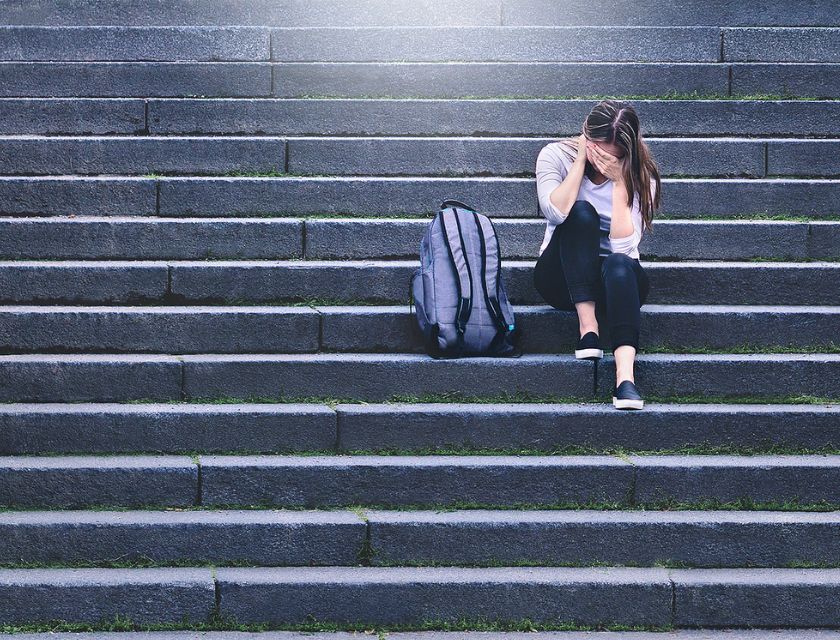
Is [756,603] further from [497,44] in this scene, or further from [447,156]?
[497,44]

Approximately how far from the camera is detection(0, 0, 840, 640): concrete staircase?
418 cm

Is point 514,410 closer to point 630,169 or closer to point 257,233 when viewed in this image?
point 630,169

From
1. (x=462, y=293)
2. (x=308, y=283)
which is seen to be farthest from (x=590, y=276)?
(x=308, y=283)

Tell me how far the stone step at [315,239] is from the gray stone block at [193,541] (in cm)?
179

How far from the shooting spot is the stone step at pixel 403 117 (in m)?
6.52

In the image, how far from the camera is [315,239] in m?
5.77

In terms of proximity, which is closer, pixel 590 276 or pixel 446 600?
pixel 446 600

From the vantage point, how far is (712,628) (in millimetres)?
4137

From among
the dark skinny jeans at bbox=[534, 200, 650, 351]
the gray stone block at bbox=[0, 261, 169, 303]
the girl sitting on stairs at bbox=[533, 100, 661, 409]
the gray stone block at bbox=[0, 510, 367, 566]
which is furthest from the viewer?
the gray stone block at bbox=[0, 261, 169, 303]

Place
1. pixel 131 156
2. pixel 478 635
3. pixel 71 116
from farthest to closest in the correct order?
pixel 71 116, pixel 131 156, pixel 478 635

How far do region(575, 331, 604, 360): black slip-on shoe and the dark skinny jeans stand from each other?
0.13m

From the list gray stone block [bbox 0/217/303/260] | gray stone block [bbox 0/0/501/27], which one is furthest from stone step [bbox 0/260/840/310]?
gray stone block [bbox 0/0/501/27]

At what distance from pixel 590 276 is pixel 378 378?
105 cm

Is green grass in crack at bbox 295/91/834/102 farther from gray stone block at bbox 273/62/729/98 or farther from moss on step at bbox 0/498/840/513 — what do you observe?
moss on step at bbox 0/498/840/513
